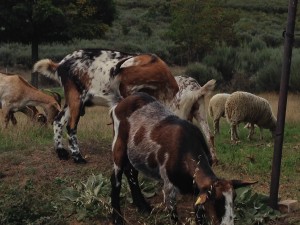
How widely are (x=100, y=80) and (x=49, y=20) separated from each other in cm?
1826

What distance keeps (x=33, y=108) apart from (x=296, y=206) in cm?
852

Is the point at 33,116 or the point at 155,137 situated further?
the point at 33,116

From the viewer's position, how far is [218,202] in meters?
5.30

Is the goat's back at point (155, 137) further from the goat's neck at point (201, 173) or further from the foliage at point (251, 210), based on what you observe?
the foliage at point (251, 210)

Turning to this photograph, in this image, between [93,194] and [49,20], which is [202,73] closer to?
[49,20]

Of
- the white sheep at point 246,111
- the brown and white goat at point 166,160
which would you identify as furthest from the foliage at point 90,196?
the white sheep at point 246,111

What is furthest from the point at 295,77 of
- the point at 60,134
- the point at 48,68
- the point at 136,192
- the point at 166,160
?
the point at 166,160

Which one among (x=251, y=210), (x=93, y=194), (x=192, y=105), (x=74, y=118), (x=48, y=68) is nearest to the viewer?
(x=251, y=210)

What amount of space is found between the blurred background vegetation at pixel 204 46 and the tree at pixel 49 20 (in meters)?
0.26

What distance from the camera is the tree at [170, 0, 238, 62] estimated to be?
34.1 metres

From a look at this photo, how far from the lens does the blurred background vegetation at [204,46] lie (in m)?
27.1

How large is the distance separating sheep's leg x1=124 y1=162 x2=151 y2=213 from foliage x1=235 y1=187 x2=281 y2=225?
109cm

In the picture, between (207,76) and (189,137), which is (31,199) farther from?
(207,76)

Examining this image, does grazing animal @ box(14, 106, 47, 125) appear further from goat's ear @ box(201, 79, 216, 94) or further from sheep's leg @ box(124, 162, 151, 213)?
sheep's leg @ box(124, 162, 151, 213)
